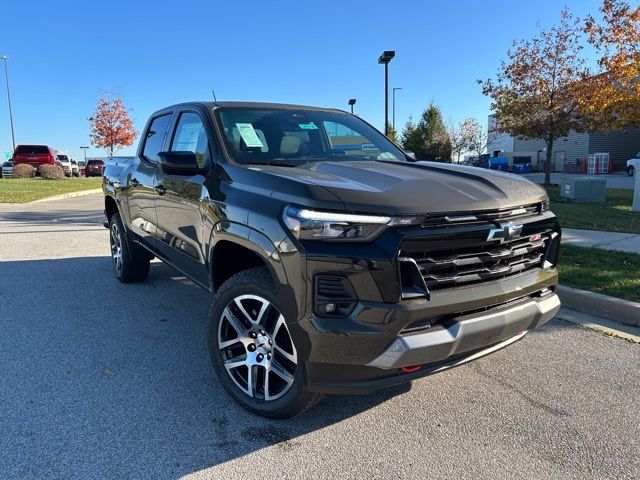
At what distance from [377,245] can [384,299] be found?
261 mm

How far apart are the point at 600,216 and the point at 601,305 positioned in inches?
255

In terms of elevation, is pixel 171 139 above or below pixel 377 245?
above

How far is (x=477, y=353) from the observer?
279 cm

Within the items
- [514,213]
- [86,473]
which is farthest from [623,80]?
[86,473]

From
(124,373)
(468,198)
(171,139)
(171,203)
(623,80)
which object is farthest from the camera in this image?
(623,80)

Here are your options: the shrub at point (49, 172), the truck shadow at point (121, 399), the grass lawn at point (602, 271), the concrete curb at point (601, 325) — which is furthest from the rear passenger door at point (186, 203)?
the shrub at point (49, 172)

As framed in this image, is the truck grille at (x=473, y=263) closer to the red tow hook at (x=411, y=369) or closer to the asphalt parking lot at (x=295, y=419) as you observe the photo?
the red tow hook at (x=411, y=369)

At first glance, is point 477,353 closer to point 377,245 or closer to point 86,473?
point 377,245

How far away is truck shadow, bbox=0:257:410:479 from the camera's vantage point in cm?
263

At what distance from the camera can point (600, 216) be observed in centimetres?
1043

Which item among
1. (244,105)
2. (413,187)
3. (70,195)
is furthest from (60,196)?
(413,187)

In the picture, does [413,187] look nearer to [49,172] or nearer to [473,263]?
[473,263]

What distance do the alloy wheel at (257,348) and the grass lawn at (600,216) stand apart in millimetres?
7781

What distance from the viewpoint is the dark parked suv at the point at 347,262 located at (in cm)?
244
